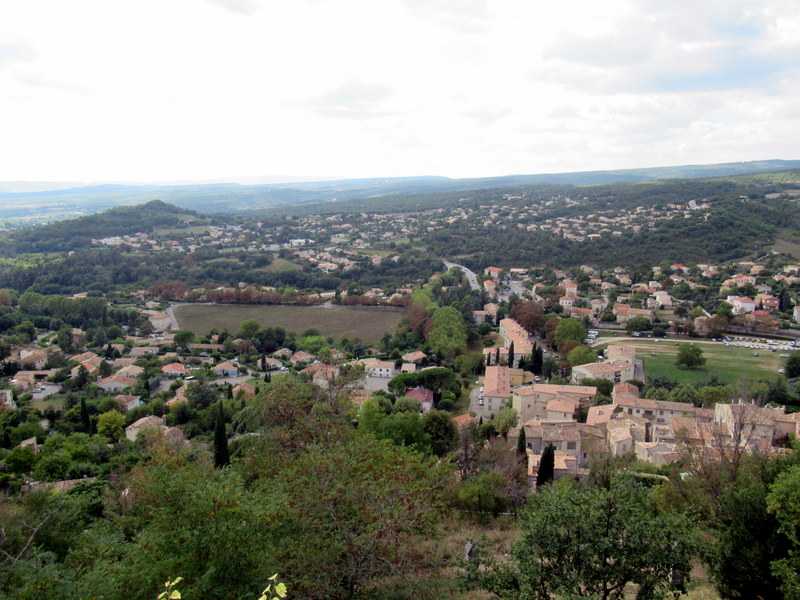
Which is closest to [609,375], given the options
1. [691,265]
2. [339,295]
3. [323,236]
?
[339,295]

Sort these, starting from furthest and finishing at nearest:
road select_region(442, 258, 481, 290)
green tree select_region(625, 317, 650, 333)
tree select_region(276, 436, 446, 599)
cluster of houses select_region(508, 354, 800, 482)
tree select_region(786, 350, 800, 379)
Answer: road select_region(442, 258, 481, 290), green tree select_region(625, 317, 650, 333), tree select_region(786, 350, 800, 379), cluster of houses select_region(508, 354, 800, 482), tree select_region(276, 436, 446, 599)

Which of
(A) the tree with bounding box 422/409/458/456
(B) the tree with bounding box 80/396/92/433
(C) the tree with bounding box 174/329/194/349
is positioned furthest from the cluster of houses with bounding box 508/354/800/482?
(C) the tree with bounding box 174/329/194/349

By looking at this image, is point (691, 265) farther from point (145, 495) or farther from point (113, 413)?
point (145, 495)

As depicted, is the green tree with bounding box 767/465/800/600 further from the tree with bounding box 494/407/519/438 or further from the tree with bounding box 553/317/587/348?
the tree with bounding box 553/317/587/348

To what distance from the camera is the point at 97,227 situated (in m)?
94.1

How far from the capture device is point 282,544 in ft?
20.1

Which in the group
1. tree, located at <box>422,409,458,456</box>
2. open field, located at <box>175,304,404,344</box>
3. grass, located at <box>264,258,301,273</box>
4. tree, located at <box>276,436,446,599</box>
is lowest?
open field, located at <box>175,304,404,344</box>

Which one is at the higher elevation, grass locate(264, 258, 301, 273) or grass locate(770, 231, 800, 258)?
grass locate(770, 231, 800, 258)

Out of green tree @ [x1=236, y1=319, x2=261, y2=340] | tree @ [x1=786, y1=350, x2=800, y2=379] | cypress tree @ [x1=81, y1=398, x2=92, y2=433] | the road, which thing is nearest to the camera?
cypress tree @ [x1=81, y1=398, x2=92, y2=433]

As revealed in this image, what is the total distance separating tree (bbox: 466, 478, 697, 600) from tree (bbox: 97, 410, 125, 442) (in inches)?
900

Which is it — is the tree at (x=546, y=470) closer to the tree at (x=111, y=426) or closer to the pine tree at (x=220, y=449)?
the pine tree at (x=220, y=449)

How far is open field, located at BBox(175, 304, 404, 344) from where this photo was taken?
4644 cm

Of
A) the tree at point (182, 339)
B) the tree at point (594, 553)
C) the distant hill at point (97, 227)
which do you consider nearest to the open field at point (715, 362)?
the tree at point (594, 553)

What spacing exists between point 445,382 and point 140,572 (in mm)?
24853
